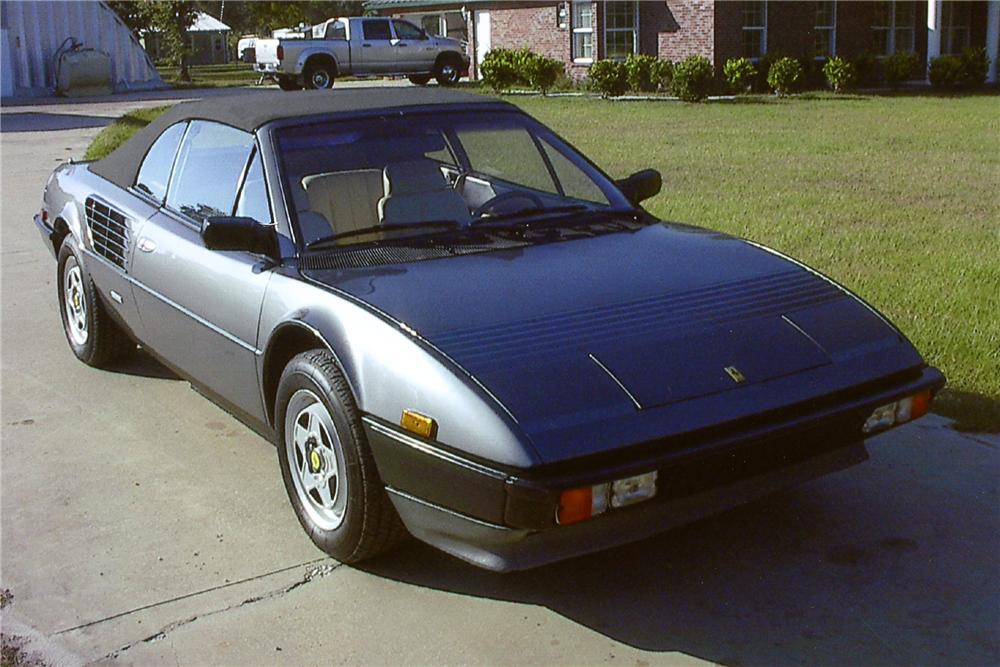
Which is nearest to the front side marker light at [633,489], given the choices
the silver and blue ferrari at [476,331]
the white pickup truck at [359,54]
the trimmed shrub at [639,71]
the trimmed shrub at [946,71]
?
the silver and blue ferrari at [476,331]

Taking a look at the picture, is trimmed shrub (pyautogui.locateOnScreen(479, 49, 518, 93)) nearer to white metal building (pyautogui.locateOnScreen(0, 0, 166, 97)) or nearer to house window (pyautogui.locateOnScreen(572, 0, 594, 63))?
house window (pyautogui.locateOnScreen(572, 0, 594, 63))

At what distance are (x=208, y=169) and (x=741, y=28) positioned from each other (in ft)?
79.2

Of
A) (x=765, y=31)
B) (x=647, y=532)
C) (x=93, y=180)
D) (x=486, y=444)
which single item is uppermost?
(x=765, y=31)

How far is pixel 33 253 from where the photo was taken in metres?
9.12

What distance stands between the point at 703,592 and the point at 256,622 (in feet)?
4.44

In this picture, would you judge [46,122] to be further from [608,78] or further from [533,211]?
[533,211]

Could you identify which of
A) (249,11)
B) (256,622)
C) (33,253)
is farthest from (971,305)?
(249,11)

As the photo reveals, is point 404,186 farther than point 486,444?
Yes

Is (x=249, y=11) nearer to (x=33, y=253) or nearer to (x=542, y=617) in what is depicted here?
(x=33, y=253)

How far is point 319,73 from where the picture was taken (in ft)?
102

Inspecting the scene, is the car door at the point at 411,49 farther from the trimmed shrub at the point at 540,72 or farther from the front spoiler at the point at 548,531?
the front spoiler at the point at 548,531

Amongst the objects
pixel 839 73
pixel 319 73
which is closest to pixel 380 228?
pixel 839 73

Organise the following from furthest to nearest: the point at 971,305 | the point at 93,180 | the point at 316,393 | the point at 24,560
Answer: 1. the point at 971,305
2. the point at 93,180
3. the point at 24,560
4. the point at 316,393

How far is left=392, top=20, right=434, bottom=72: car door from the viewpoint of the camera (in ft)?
106
